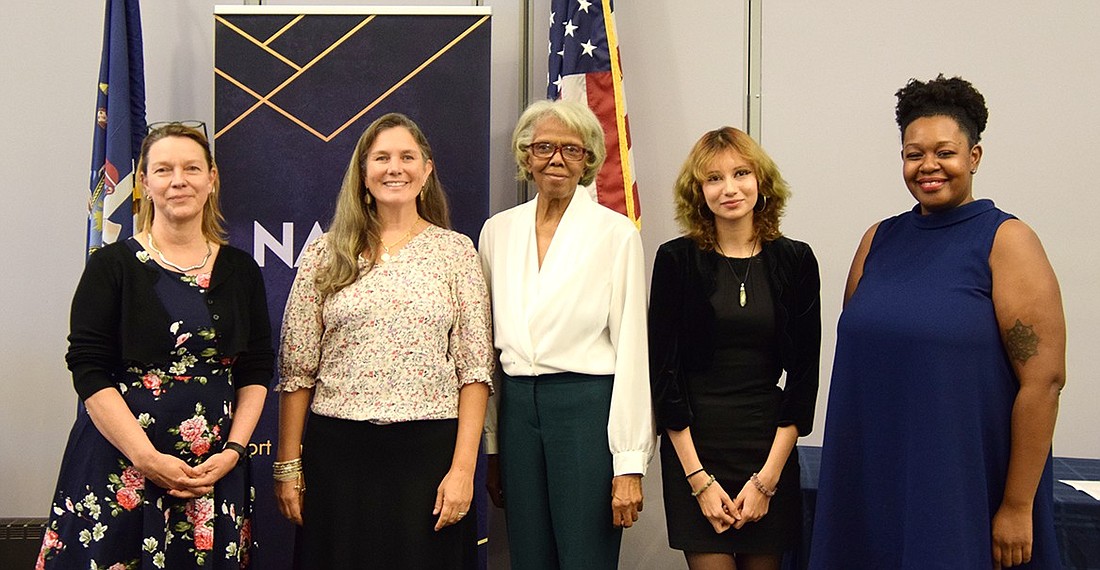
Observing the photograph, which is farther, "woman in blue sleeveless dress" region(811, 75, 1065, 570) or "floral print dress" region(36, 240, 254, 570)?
"floral print dress" region(36, 240, 254, 570)

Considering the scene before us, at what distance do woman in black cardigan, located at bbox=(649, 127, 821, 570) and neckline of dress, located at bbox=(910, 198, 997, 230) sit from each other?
0.98 feet

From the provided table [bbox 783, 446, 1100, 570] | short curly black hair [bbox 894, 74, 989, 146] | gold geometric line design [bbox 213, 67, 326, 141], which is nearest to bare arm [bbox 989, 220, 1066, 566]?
short curly black hair [bbox 894, 74, 989, 146]

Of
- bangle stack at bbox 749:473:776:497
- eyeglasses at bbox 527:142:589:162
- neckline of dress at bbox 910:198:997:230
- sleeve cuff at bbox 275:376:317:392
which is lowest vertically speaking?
bangle stack at bbox 749:473:776:497

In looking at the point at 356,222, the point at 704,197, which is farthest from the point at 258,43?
the point at 704,197

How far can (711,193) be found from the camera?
226 centimetres

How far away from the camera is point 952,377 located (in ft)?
6.07

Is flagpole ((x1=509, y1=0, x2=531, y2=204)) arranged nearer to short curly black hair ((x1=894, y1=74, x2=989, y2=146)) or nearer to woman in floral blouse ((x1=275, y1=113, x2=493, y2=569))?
woman in floral blouse ((x1=275, y1=113, x2=493, y2=569))

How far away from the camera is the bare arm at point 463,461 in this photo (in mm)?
2143

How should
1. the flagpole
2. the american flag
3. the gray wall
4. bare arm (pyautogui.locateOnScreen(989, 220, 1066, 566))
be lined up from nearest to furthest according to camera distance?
bare arm (pyautogui.locateOnScreen(989, 220, 1066, 566)), the american flag, the gray wall, the flagpole

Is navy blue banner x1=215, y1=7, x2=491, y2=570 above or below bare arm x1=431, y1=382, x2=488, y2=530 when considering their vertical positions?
above

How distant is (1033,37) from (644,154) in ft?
4.85

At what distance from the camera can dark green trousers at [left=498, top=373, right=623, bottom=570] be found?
2.19 meters

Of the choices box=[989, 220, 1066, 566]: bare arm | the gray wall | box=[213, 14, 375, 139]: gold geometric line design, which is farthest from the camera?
the gray wall

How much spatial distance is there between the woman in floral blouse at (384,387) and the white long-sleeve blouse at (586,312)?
0.27 feet
